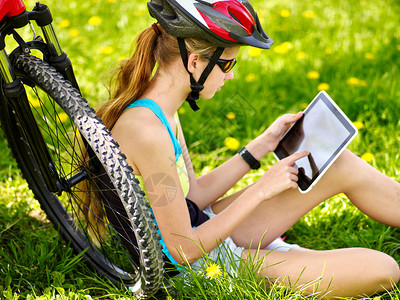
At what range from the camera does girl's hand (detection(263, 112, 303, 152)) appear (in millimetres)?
2459

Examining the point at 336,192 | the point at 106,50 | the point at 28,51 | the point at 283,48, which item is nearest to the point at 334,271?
the point at 336,192

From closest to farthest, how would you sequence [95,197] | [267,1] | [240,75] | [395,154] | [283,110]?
[95,197] → [395,154] → [283,110] → [240,75] → [267,1]

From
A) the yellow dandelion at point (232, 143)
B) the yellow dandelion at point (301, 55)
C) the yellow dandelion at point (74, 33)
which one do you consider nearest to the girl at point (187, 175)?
the yellow dandelion at point (232, 143)

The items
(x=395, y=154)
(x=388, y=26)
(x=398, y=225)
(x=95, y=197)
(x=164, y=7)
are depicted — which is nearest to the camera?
(x=164, y=7)

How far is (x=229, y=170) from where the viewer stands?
2531 millimetres

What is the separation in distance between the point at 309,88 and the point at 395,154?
2.73 ft

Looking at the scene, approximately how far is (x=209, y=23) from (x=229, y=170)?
814 millimetres

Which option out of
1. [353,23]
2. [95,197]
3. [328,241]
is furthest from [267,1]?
[95,197]

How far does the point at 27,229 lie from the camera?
106 inches

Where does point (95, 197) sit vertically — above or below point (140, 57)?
below

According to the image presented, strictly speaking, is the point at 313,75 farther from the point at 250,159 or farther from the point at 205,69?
the point at 205,69

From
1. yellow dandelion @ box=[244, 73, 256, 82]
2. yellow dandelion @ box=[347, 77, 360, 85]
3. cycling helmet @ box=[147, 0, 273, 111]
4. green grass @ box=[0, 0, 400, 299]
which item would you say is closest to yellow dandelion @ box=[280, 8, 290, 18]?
green grass @ box=[0, 0, 400, 299]

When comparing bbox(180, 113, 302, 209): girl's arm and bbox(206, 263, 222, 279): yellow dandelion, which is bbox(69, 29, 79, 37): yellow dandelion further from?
bbox(206, 263, 222, 279): yellow dandelion

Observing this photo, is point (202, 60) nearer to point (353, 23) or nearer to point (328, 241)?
point (328, 241)
